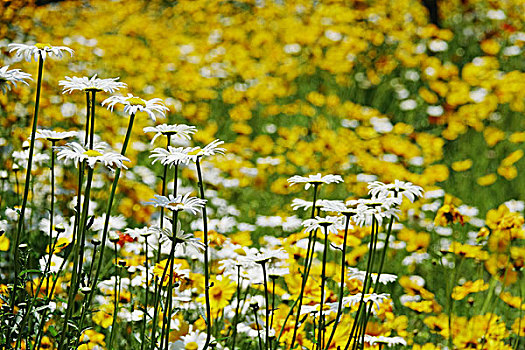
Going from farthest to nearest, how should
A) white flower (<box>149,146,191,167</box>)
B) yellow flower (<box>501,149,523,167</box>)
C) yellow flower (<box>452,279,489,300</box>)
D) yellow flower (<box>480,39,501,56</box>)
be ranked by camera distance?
yellow flower (<box>480,39,501,56</box>) → yellow flower (<box>501,149,523,167</box>) → yellow flower (<box>452,279,489,300</box>) → white flower (<box>149,146,191,167</box>)

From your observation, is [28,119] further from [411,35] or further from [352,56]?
[411,35]

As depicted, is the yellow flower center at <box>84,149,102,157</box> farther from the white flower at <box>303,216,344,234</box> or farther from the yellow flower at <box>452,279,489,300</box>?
the yellow flower at <box>452,279,489,300</box>

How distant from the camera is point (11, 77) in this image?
110 centimetres

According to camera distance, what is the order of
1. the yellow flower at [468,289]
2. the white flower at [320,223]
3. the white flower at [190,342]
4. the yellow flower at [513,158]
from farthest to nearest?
the yellow flower at [513,158], the yellow flower at [468,289], the white flower at [190,342], the white flower at [320,223]

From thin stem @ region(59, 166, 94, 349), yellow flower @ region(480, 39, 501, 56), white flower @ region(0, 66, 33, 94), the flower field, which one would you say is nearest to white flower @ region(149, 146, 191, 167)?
the flower field

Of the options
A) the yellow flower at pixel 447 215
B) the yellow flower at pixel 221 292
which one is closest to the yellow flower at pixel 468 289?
the yellow flower at pixel 447 215

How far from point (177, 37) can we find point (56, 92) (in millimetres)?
1895

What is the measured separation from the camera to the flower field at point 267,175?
132 cm

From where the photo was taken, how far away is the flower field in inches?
52.0

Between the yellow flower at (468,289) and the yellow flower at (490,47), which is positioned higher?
→ the yellow flower at (468,289)

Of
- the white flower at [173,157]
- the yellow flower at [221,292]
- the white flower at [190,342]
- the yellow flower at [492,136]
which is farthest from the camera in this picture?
the yellow flower at [492,136]

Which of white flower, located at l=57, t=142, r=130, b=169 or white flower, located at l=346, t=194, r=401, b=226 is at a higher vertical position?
white flower, located at l=57, t=142, r=130, b=169

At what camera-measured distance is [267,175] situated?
140 inches

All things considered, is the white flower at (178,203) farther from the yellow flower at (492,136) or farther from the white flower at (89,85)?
the yellow flower at (492,136)
